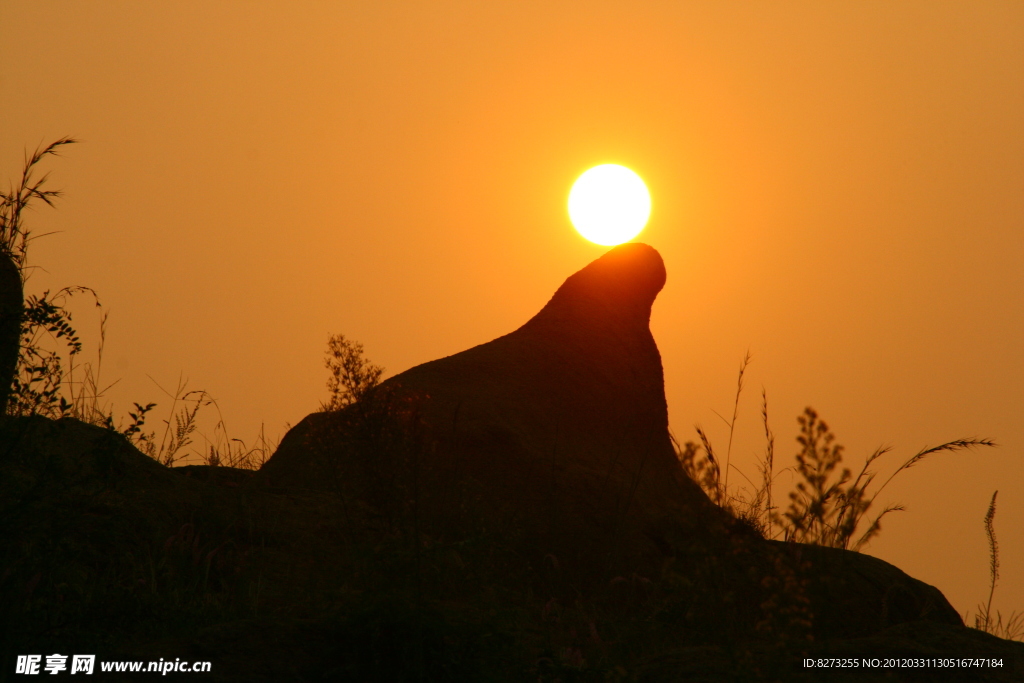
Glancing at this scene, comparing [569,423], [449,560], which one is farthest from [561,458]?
[449,560]

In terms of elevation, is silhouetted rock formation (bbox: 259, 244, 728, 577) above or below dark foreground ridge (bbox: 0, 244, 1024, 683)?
above

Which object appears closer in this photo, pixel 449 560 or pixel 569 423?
A: pixel 449 560

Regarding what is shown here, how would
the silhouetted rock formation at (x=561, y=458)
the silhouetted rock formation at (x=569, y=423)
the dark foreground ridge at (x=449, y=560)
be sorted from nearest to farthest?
the dark foreground ridge at (x=449, y=560)
the silhouetted rock formation at (x=561, y=458)
the silhouetted rock formation at (x=569, y=423)

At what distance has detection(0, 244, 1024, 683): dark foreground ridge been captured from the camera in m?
2.20

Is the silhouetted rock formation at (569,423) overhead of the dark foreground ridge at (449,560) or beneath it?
overhead

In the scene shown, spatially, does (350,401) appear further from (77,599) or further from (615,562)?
(615,562)

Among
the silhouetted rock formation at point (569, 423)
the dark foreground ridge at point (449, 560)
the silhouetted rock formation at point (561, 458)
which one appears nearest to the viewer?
the dark foreground ridge at point (449, 560)

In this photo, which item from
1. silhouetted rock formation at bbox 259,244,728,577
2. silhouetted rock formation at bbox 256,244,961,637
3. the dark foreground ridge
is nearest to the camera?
the dark foreground ridge

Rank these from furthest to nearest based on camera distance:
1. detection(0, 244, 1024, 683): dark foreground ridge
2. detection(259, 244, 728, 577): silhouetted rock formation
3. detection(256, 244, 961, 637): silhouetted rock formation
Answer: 1. detection(259, 244, 728, 577): silhouetted rock formation
2. detection(256, 244, 961, 637): silhouetted rock formation
3. detection(0, 244, 1024, 683): dark foreground ridge

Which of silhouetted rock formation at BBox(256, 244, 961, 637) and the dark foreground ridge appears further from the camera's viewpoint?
silhouetted rock formation at BBox(256, 244, 961, 637)

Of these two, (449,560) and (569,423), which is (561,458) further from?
(449,560)

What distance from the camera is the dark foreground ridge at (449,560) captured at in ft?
7.20

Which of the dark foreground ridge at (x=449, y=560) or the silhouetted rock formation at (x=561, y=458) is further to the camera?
the silhouetted rock formation at (x=561, y=458)

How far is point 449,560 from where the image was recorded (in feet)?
9.26
